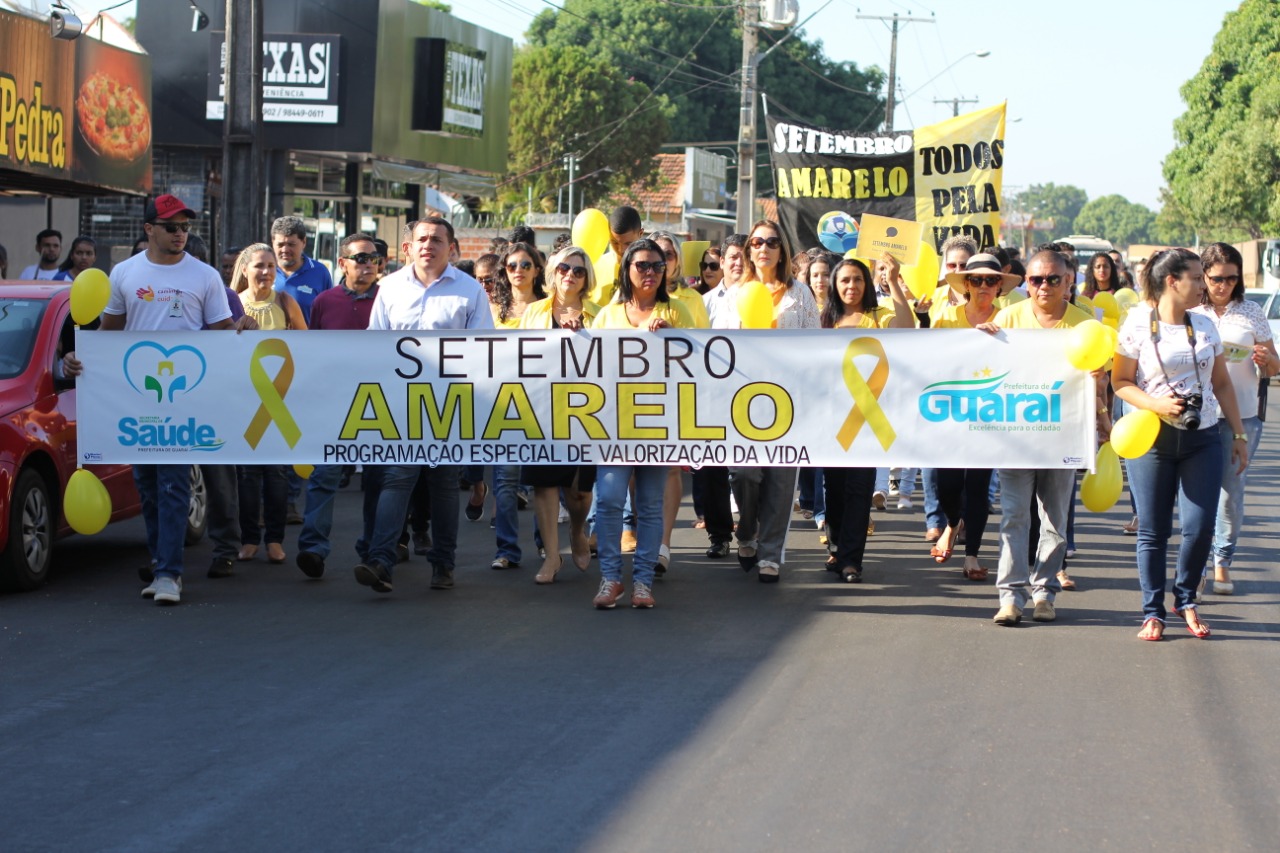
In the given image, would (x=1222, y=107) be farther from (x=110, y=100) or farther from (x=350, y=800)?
(x=350, y=800)

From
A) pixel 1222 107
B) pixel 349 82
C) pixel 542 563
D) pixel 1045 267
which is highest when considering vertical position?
pixel 1222 107

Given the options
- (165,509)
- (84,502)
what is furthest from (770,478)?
(84,502)

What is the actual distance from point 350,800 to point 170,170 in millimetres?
24453

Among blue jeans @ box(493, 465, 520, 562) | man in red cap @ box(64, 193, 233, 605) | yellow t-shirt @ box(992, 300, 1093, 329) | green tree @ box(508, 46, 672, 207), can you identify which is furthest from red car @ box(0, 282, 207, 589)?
green tree @ box(508, 46, 672, 207)

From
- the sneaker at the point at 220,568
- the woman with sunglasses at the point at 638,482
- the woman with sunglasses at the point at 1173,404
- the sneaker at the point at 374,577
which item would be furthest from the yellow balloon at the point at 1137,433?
the sneaker at the point at 220,568

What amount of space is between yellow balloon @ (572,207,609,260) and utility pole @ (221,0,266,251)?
5.40 metres

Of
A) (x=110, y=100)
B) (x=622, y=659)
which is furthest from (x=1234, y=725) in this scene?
(x=110, y=100)

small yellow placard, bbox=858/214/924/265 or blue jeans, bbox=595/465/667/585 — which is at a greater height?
small yellow placard, bbox=858/214/924/265

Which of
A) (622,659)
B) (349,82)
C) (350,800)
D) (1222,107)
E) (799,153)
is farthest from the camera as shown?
(1222,107)

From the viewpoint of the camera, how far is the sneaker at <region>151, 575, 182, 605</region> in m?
8.66

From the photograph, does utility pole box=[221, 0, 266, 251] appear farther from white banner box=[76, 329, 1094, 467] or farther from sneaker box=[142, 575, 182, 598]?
sneaker box=[142, 575, 182, 598]

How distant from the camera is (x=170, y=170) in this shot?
28016 millimetres

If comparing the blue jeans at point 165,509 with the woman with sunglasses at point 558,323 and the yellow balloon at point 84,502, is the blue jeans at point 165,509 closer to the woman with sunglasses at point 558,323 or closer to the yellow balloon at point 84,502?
the yellow balloon at point 84,502

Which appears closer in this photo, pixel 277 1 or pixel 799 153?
pixel 799 153
